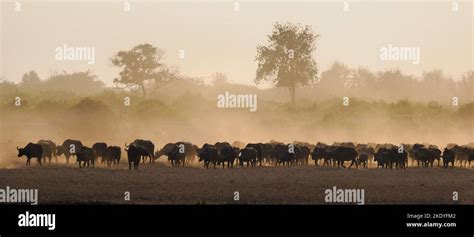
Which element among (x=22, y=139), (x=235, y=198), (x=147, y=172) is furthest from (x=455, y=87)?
(x=235, y=198)

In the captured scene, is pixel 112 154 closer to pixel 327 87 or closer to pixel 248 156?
pixel 248 156

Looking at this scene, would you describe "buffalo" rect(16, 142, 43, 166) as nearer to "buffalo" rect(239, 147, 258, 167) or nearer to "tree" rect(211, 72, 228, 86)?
"buffalo" rect(239, 147, 258, 167)

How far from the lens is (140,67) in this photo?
93.9 m

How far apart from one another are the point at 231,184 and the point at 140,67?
5892 cm

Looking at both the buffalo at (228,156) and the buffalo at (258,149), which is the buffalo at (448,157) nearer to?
the buffalo at (258,149)

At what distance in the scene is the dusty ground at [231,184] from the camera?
3183 cm

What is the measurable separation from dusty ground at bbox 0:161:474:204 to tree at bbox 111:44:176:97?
45.6 metres

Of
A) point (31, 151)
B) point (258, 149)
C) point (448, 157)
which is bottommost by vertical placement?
point (448, 157)

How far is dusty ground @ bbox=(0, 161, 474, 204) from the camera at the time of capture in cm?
3183

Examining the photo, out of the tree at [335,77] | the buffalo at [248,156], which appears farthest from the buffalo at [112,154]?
the tree at [335,77]

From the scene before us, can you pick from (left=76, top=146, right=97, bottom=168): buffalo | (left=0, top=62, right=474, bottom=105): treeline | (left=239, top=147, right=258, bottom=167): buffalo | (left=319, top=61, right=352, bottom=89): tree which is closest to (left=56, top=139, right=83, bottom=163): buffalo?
(left=76, top=146, right=97, bottom=168): buffalo

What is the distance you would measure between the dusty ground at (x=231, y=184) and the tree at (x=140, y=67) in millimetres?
45582

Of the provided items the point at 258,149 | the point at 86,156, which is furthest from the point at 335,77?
the point at 86,156

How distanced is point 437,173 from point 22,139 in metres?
36.7
